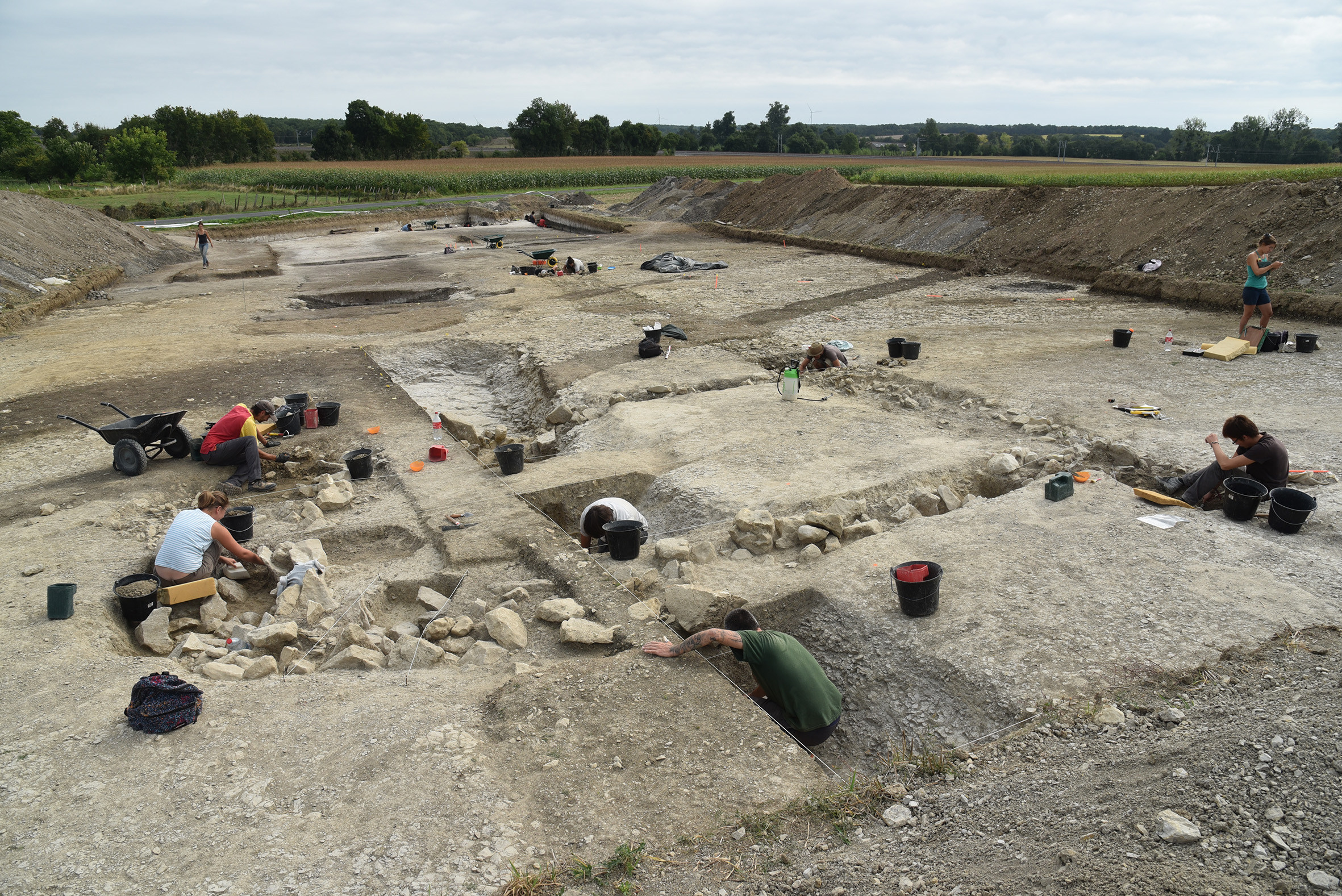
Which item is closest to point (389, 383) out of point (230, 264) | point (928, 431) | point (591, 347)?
point (591, 347)

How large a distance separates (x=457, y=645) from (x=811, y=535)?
294cm

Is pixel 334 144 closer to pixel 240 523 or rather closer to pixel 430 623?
pixel 240 523

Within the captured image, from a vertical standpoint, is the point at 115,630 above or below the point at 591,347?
below

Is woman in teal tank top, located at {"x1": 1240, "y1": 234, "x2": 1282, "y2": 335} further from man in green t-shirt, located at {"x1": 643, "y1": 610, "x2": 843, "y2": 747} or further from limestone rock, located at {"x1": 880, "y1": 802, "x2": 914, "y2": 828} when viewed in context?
limestone rock, located at {"x1": 880, "y1": 802, "x2": 914, "y2": 828}

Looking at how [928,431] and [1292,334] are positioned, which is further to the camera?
[1292,334]

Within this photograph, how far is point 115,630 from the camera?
6035 millimetres

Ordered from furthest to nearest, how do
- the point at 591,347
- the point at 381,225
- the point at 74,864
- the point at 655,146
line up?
the point at 655,146, the point at 381,225, the point at 591,347, the point at 74,864

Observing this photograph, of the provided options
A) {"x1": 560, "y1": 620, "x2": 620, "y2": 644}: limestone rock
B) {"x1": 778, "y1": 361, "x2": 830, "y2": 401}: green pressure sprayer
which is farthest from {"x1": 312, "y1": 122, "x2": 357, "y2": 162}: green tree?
{"x1": 560, "y1": 620, "x2": 620, "y2": 644}: limestone rock

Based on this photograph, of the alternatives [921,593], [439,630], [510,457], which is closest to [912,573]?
[921,593]

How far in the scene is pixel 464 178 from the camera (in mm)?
57312

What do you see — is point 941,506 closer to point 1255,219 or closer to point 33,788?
point 33,788

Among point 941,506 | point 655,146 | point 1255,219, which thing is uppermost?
point 655,146

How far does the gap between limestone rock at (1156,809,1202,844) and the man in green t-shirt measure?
202 centimetres

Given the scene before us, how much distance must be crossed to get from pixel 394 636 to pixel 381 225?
125ft
